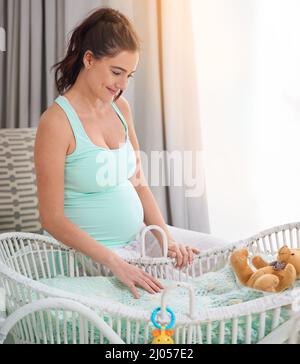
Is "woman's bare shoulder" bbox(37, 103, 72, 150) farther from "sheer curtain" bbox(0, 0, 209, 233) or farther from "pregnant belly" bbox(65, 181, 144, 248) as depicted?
"sheer curtain" bbox(0, 0, 209, 233)

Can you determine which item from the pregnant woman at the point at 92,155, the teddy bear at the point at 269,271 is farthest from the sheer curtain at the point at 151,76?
the teddy bear at the point at 269,271

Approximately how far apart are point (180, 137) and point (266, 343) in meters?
1.71

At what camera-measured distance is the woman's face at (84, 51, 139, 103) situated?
1.54 meters

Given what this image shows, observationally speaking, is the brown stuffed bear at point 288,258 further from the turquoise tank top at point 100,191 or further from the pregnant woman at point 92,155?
the turquoise tank top at point 100,191

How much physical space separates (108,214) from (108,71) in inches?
14.0

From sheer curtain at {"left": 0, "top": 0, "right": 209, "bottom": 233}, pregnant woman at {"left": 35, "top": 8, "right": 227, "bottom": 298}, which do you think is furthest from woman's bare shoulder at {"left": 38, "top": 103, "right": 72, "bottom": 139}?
sheer curtain at {"left": 0, "top": 0, "right": 209, "bottom": 233}

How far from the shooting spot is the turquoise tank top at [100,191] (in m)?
1.54

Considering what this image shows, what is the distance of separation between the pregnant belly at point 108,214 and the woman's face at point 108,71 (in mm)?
256

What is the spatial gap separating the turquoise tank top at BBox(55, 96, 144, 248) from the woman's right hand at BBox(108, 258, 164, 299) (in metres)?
0.25

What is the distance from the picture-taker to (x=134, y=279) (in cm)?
135

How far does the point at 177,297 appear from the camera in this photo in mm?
1329

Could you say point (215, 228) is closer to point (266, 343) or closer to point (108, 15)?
point (108, 15)

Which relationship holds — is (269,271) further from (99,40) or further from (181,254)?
(99,40)
